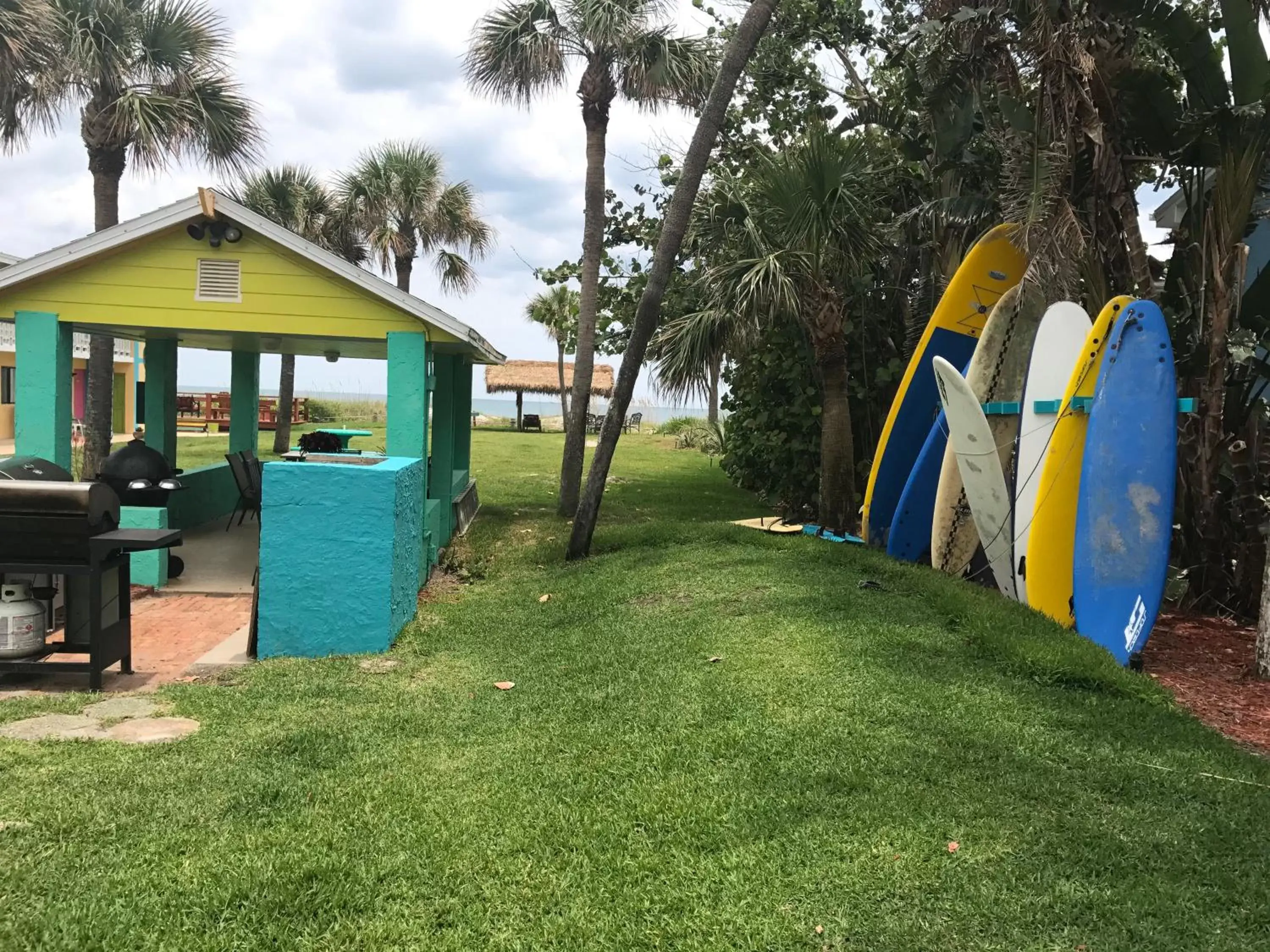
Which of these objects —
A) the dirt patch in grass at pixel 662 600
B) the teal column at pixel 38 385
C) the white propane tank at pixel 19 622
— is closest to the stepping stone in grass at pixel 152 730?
the white propane tank at pixel 19 622

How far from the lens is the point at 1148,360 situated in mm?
6785

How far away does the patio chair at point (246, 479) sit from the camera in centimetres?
1177

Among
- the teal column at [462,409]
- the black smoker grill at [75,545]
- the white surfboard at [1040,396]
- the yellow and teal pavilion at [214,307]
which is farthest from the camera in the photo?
the teal column at [462,409]

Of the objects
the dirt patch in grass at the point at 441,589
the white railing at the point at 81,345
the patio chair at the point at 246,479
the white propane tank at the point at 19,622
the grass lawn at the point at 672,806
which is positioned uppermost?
the white railing at the point at 81,345

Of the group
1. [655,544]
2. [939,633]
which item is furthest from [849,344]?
[939,633]

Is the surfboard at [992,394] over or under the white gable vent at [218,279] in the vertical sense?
under

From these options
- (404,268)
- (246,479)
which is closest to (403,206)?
(404,268)

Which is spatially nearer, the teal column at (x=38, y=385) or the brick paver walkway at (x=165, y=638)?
the brick paver walkway at (x=165, y=638)

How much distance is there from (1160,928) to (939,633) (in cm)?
354

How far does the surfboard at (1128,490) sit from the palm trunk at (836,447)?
4.37 meters

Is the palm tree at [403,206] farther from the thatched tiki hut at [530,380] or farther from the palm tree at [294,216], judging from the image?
the thatched tiki hut at [530,380]

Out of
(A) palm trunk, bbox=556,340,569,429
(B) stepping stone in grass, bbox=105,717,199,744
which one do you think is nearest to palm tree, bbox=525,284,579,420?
(A) palm trunk, bbox=556,340,569,429

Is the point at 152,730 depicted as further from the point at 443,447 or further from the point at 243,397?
the point at 243,397

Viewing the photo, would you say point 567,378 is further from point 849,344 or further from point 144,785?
point 144,785
